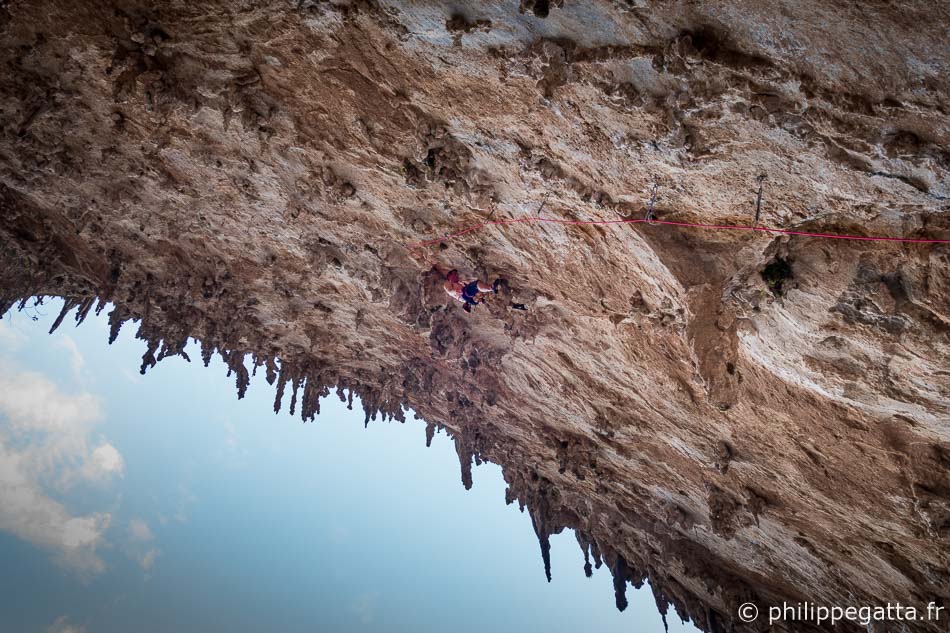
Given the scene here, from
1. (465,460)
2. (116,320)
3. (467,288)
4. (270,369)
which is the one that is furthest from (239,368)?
(467,288)

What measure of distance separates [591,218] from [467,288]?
95.0 inches

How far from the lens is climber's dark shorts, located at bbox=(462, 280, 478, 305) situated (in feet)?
28.0

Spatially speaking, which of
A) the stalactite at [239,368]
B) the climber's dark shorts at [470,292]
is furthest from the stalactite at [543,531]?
the stalactite at [239,368]

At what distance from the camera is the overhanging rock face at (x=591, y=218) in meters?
4.68

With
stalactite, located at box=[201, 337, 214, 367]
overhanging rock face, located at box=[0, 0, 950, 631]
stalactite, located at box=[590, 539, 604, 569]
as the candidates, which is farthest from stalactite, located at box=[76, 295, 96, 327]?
stalactite, located at box=[590, 539, 604, 569]

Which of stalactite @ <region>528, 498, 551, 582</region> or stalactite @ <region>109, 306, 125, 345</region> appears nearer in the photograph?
stalactite @ <region>109, 306, 125, 345</region>

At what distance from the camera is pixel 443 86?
6016mm

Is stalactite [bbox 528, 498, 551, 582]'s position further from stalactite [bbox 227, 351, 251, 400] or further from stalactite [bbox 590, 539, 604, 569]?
stalactite [bbox 227, 351, 251, 400]

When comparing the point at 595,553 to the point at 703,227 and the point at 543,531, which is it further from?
the point at 703,227

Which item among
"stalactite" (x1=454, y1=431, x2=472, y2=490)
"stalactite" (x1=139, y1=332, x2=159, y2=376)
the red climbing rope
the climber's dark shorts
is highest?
the red climbing rope

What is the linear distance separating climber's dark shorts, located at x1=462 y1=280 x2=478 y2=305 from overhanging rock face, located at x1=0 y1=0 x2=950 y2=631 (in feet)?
0.64

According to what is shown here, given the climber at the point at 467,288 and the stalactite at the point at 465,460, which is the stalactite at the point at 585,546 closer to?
the stalactite at the point at 465,460

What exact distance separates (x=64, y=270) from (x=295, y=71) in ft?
27.5

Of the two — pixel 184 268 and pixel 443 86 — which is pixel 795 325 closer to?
pixel 443 86
